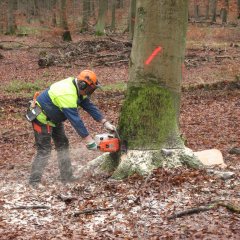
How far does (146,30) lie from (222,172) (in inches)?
85.2

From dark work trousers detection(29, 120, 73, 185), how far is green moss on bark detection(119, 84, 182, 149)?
125cm

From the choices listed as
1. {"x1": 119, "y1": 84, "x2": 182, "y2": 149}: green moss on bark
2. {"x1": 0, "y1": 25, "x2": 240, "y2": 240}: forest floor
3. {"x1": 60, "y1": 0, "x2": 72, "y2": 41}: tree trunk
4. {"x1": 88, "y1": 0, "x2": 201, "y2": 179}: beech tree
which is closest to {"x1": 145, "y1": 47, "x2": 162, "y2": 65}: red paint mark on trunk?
{"x1": 88, "y1": 0, "x2": 201, "y2": 179}: beech tree

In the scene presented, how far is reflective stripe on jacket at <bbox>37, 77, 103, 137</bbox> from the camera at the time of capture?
6363 millimetres

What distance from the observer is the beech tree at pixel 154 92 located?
6055 mm

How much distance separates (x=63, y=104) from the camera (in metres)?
6.40

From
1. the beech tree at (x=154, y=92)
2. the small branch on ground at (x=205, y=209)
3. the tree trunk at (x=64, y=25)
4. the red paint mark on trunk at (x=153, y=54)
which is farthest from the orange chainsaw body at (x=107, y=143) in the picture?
the tree trunk at (x=64, y=25)

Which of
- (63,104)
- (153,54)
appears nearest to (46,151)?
(63,104)

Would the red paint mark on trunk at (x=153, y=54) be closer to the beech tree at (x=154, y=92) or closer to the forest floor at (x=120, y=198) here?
the beech tree at (x=154, y=92)

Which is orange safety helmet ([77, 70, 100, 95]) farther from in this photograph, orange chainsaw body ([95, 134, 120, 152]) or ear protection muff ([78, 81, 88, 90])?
orange chainsaw body ([95, 134, 120, 152])

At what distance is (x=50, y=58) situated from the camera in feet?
68.1

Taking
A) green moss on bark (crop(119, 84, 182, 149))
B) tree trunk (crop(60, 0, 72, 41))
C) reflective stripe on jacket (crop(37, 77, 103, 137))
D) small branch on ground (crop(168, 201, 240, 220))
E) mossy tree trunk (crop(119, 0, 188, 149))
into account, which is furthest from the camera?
tree trunk (crop(60, 0, 72, 41))

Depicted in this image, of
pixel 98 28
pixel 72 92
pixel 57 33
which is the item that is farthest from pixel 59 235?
pixel 98 28

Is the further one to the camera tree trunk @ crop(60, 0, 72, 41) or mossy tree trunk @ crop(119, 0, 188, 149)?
tree trunk @ crop(60, 0, 72, 41)

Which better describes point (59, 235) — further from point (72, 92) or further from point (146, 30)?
point (146, 30)
